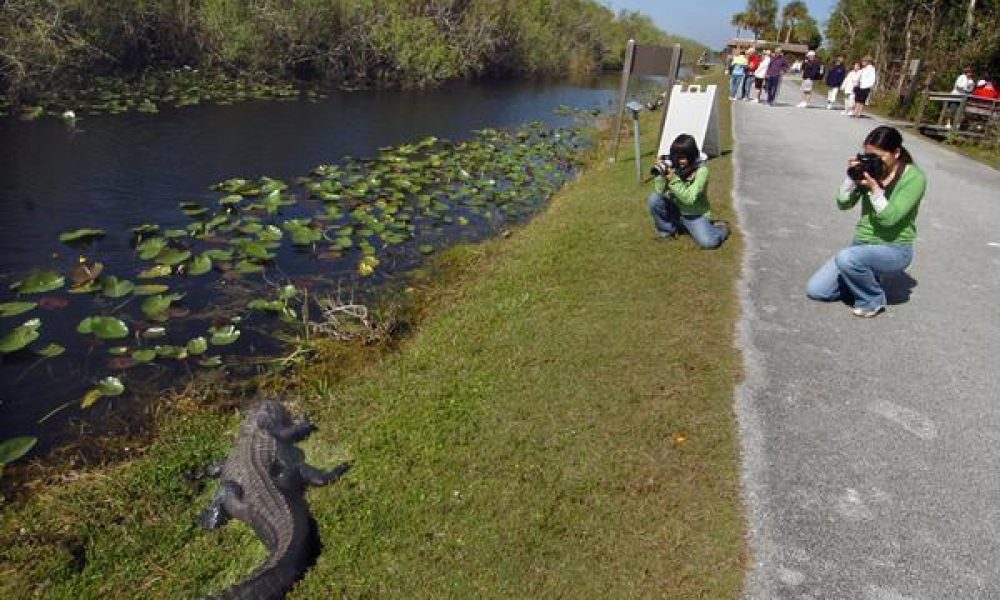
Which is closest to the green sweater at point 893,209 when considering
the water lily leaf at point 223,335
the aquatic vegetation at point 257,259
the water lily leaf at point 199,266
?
the aquatic vegetation at point 257,259

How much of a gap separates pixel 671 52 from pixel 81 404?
9.17 metres

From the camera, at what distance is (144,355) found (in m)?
5.64

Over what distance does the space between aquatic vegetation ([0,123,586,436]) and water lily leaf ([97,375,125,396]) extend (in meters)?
0.01

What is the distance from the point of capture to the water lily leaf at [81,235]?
24.9 feet

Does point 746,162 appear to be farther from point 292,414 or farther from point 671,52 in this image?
point 292,414

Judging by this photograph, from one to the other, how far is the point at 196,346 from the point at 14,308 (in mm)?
1825

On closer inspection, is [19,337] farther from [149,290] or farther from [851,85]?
[851,85]

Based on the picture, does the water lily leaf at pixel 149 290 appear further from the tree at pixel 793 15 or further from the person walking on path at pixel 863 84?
the tree at pixel 793 15

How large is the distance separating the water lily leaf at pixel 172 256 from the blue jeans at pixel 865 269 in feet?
21.8

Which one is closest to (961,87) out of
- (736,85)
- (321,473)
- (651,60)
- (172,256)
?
(736,85)

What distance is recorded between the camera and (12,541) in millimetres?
3691

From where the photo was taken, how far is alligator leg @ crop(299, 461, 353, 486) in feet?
13.4

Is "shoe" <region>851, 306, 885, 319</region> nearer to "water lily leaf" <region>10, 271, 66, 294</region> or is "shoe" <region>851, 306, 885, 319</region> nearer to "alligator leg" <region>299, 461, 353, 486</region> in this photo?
"alligator leg" <region>299, 461, 353, 486</region>

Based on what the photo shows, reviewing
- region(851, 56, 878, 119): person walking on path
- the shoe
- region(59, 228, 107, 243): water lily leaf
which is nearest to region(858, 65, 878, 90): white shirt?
region(851, 56, 878, 119): person walking on path
